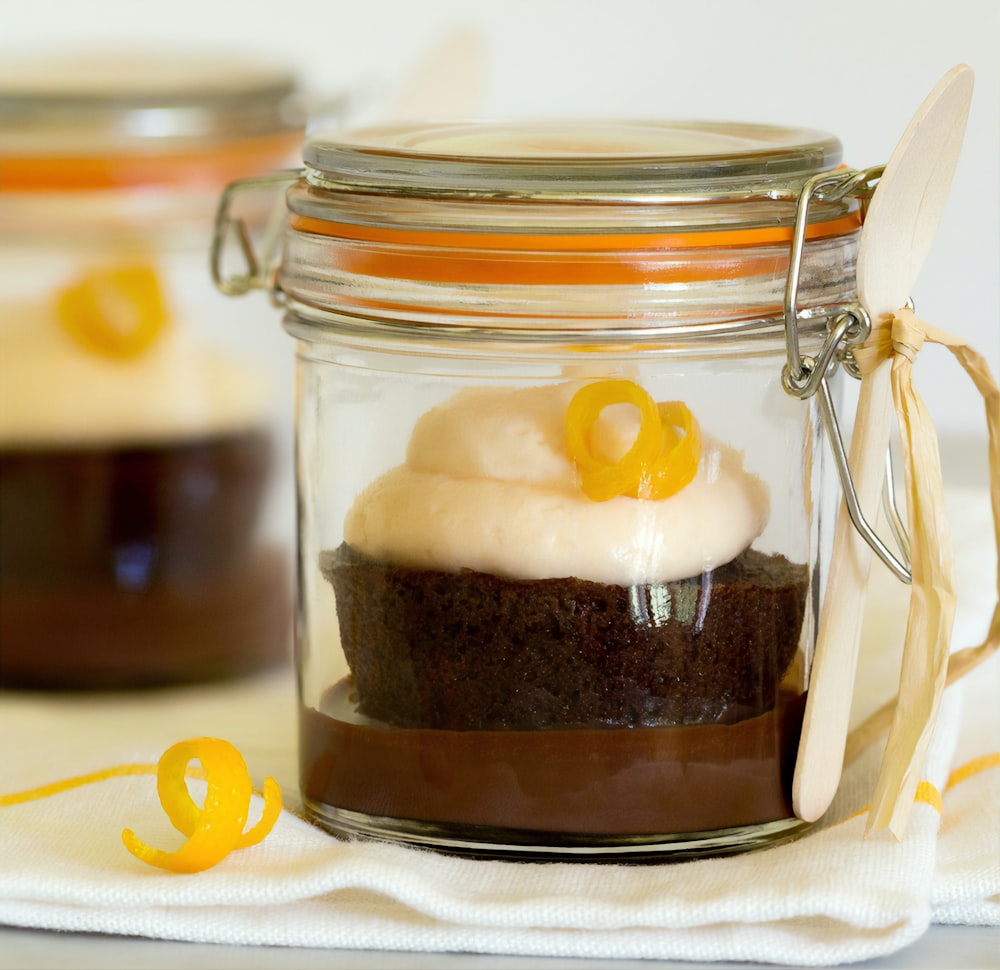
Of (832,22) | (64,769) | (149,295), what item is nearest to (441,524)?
(64,769)

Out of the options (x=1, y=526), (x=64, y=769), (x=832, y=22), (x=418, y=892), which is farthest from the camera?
(x=832, y=22)

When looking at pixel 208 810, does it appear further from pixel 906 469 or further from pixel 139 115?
pixel 139 115

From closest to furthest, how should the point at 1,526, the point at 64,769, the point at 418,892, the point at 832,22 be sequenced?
1. the point at 418,892
2. the point at 64,769
3. the point at 1,526
4. the point at 832,22

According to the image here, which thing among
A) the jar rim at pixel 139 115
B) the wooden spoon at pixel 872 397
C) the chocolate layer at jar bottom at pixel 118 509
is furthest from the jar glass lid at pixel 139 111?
the wooden spoon at pixel 872 397

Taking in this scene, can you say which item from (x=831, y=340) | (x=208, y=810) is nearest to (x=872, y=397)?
(x=831, y=340)

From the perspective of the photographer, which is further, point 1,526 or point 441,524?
point 1,526

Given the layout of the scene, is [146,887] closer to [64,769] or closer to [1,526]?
[64,769]
